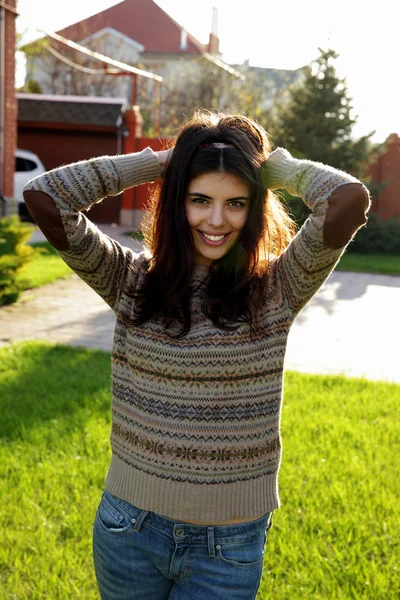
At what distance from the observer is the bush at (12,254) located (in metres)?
8.08

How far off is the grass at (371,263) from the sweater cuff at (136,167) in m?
11.0

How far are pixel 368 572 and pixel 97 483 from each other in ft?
4.75

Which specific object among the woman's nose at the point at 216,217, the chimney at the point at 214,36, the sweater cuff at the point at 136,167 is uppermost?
the chimney at the point at 214,36

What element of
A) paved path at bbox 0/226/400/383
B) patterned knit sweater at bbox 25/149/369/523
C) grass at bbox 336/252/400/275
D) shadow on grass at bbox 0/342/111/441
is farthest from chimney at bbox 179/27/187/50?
patterned knit sweater at bbox 25/149/369/523

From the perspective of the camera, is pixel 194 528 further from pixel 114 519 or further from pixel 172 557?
pixel 114 519

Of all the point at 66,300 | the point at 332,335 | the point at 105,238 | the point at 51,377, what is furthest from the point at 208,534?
the point at 66,300

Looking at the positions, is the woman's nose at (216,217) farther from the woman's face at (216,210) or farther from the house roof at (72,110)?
the house roof at (72,110)

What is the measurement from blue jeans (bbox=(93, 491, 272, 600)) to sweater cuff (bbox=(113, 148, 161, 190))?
85cm

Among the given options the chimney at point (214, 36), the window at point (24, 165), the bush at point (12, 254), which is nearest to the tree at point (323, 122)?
the window at point (24, 165)

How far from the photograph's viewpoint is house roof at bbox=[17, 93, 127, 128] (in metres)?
18.7

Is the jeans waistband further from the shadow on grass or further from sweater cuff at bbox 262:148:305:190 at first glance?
the shadow on grass

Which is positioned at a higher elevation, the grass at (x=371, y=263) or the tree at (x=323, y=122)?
the tree at (x=323, y=122)

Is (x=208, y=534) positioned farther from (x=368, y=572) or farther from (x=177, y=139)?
(x=368, y=572)

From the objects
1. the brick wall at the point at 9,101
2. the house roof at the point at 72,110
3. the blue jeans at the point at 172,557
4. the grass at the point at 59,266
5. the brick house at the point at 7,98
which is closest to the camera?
the blue jeans at the point at 172,557
